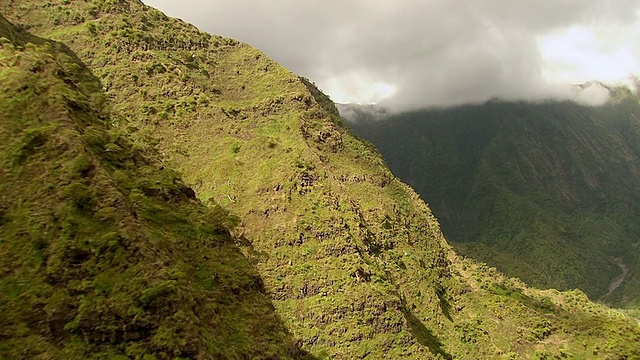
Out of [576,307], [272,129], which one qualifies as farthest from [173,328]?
[576,307]

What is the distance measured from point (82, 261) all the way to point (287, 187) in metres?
43.2

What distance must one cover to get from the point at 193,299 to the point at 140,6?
228 feet

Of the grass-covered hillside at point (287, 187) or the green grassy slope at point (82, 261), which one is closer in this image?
the green grassy slope at point (82, 261)

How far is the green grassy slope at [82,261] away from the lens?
1454cm

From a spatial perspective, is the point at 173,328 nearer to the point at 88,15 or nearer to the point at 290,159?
the point at 290,159

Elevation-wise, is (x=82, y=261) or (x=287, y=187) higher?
(x=287, y=187)

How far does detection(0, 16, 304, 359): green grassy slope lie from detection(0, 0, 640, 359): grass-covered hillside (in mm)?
17959

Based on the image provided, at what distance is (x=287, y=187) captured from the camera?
194ft

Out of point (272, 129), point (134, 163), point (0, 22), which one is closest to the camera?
point (134, 163)

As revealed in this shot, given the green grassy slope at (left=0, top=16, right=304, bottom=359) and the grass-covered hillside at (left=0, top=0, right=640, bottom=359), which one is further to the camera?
the grass-covered hillside at (left=0, top=0, right=640, bottom=359)

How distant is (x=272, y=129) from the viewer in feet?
226

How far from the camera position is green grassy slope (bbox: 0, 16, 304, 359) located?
14539 mm

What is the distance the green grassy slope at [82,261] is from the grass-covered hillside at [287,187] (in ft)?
58.9

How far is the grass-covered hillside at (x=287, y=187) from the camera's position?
54.5m
